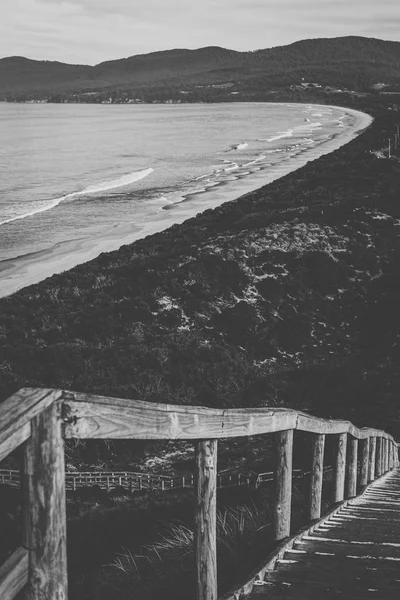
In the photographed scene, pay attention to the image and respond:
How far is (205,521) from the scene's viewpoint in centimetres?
337

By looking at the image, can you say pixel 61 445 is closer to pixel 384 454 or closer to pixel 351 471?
pixel 351 471

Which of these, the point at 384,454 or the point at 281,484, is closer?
the point at 281,484

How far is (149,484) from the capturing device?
14.6 metres

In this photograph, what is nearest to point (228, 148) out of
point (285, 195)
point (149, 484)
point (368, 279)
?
point (285, 195)

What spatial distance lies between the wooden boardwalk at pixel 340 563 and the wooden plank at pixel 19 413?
1.86 meters

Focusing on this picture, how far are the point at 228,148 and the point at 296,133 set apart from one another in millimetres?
24881

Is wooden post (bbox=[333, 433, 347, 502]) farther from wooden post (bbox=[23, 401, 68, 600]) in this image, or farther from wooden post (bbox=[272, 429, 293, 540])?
wooden post (bbox=[23, 401, 68, 600])

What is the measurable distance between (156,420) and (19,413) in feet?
2.83

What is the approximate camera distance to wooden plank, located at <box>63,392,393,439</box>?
230 cm

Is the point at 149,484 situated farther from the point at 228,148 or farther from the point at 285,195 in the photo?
the point at 228,148

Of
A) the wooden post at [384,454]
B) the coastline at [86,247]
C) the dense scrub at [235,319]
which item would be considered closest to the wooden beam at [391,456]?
the wooden post at [384,454]

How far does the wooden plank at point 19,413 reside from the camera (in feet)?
6.28

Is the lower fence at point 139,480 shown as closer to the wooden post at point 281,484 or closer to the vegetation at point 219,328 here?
the vegetation at point 219,328

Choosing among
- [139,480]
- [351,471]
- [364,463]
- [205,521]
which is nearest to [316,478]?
[351,471]
